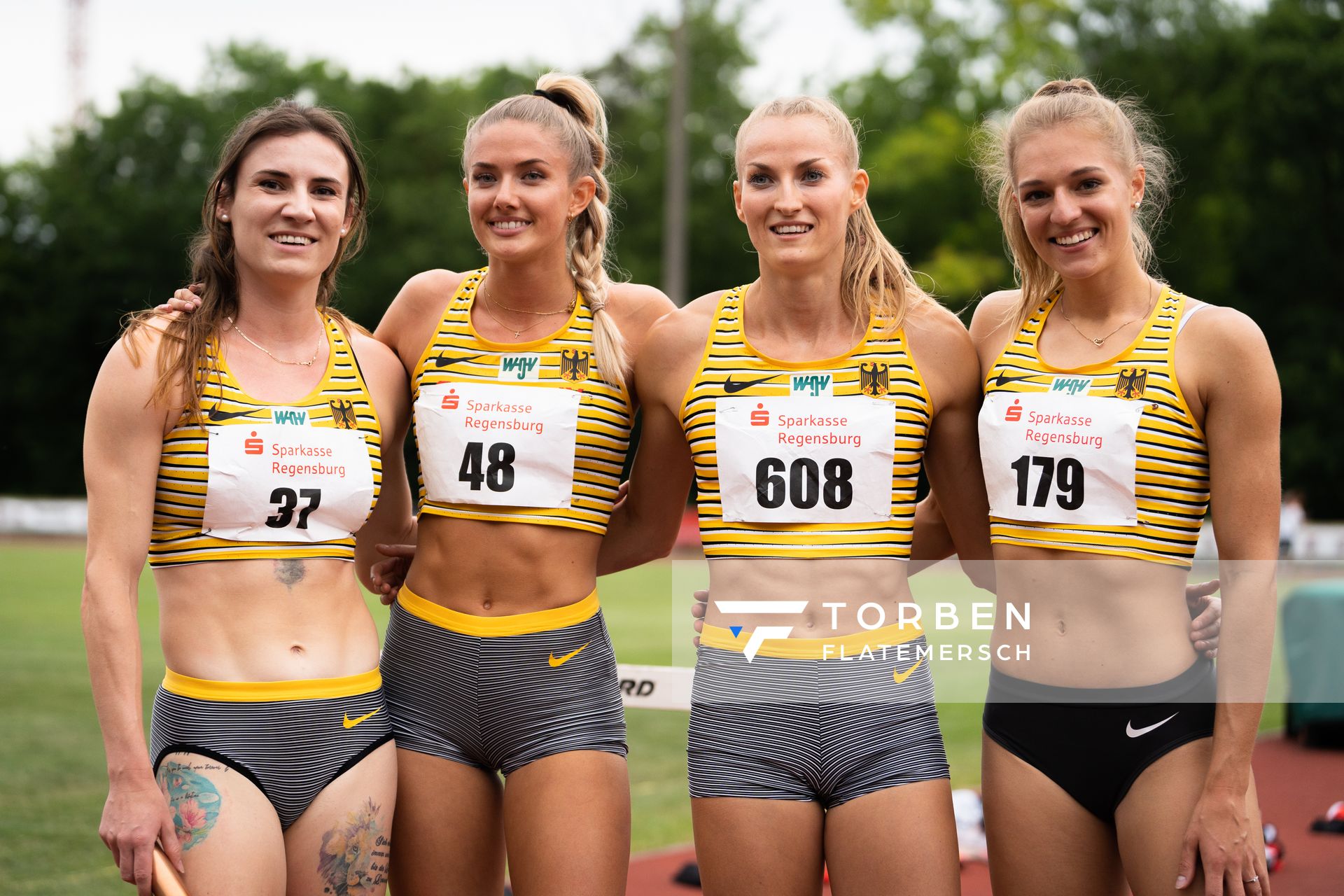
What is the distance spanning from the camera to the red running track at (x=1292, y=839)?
6.18 meters

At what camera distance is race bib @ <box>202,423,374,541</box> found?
3139 mm

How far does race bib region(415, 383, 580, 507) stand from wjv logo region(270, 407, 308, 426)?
0.43 metres

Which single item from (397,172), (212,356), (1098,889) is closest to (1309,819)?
(1098,889)

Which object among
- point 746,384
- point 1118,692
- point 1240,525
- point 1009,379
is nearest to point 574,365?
point 746,384

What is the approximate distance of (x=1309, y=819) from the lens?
7.59 meters

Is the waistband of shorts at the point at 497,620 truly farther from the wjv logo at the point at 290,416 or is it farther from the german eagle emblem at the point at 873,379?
the german eagle emblem at the point at 873,379

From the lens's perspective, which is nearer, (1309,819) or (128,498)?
(128,498)

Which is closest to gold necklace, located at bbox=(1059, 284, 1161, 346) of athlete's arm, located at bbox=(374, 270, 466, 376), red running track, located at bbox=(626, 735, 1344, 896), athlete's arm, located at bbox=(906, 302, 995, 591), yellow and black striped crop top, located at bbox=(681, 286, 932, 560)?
athlete's arm, located at bbox=(906, 302, 995, 591)

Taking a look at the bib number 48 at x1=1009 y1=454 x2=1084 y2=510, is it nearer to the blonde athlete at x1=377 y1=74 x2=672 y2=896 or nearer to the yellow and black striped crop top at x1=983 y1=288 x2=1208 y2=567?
the yellow and black striped crop top at x1=983 y1=288 x2=1208 y2=567

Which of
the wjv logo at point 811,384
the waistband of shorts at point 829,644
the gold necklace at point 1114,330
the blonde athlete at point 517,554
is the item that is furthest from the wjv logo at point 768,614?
the gold necklace at point 1114,330

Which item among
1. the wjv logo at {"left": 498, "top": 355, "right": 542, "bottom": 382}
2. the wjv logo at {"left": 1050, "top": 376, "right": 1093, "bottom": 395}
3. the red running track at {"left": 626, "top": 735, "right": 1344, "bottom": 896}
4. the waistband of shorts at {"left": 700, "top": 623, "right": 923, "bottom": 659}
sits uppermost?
the wjv logo at {"left": 498, "top": 355, "right": 542, "bottom": 382}

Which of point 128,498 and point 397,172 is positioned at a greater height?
point 397,172

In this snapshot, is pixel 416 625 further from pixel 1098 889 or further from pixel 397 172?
pixel 397 172

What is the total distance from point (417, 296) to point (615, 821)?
5.24 ft
